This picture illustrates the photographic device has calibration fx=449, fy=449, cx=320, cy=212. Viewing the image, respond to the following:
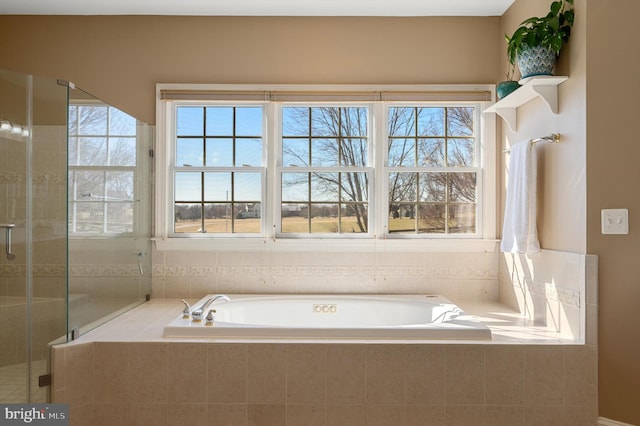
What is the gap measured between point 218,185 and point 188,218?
0.33 meters

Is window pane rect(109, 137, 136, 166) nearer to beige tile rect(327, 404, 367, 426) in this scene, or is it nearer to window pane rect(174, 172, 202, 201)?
window pane rect(174, 172, 202, 201)

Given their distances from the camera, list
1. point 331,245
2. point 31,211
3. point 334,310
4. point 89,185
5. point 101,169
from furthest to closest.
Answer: point 331,245
point 334,310
point 101,169
point 89,185
point 31,211

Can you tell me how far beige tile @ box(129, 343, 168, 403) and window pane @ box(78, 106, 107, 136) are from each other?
1214 mm

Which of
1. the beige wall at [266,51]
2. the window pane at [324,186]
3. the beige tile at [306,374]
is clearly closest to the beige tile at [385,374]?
the beige tile at [306,374]

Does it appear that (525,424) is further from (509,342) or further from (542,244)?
(542,244)

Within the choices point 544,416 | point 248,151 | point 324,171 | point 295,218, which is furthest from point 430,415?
point 248,151

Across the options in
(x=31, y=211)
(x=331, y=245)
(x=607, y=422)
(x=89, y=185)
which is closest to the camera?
(x=607, y=422)

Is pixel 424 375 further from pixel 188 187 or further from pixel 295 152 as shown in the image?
pixel 188 187

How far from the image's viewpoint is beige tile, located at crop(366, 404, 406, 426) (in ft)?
7.11

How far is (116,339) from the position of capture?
2250 mm

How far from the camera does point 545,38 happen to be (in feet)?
7.82

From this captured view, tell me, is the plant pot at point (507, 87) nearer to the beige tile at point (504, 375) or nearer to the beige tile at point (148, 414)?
the beige tile at point (504, 375)

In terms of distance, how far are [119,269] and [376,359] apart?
1.76 meters

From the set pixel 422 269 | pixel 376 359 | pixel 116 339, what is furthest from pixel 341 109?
pixel 116 339
